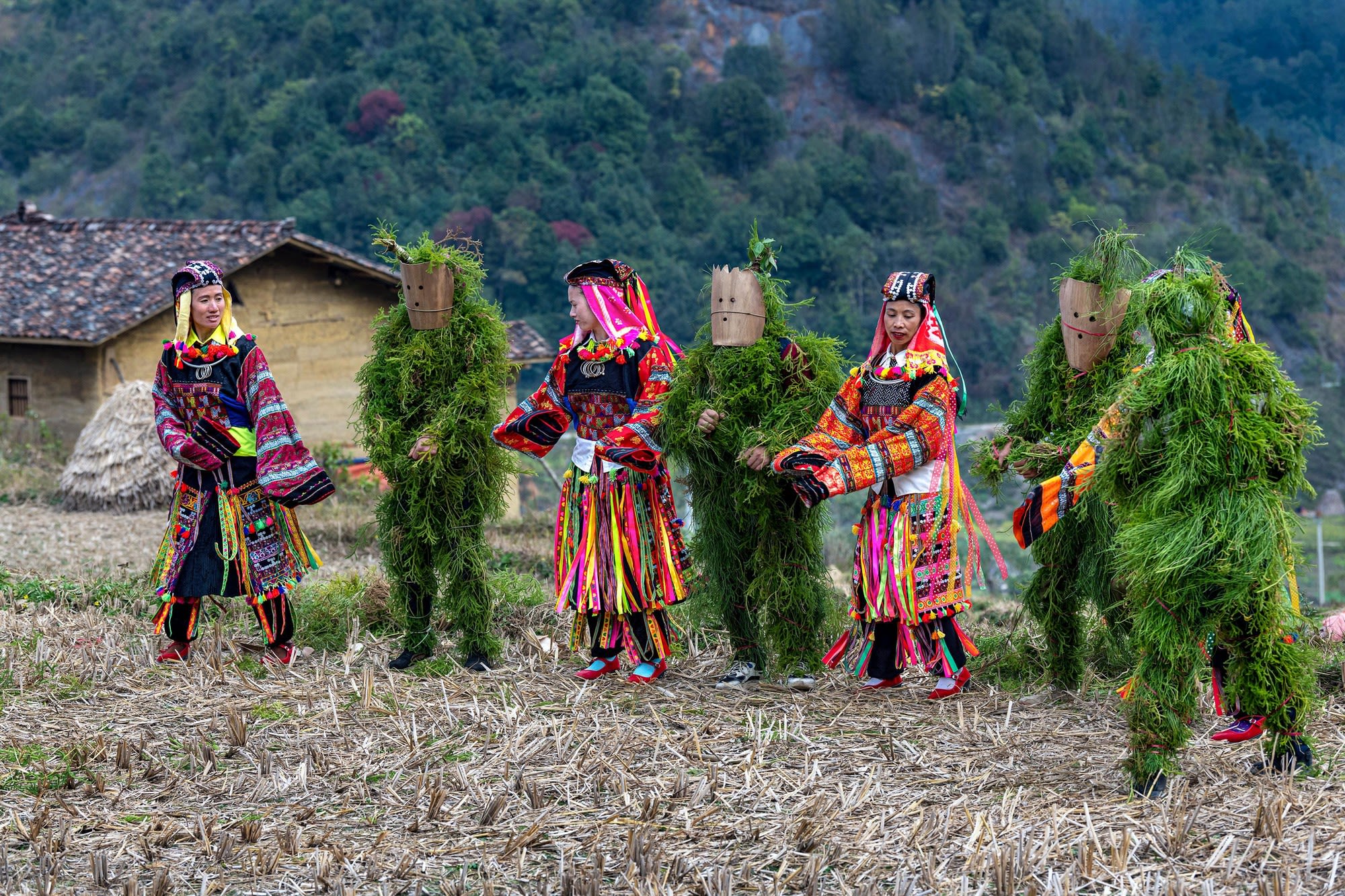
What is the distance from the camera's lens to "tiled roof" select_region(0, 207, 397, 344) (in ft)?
59.0

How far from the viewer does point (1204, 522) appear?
4953mm

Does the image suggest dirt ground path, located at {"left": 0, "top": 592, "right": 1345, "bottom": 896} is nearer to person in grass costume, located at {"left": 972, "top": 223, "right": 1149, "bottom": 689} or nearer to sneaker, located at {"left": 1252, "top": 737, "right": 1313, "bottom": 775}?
sneaker, located at {"left": 1252, "top": 737, "right": 1313, "bottom": 775}

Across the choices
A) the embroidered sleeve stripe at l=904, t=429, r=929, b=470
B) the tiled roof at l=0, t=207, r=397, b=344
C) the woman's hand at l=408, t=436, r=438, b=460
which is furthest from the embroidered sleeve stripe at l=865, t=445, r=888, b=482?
the tiled roof at l=0, t=207, r=397, b=344

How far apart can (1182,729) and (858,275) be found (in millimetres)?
43562

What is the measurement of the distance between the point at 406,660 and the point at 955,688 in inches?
106

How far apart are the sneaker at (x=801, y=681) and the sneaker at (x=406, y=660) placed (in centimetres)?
186

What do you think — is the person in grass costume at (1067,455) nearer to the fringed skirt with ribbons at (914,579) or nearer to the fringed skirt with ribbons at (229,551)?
the fringed skirt with ribbons at (914,579)

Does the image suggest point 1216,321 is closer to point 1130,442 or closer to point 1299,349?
point 1130,442

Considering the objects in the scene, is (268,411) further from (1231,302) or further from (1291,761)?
(1291,761)

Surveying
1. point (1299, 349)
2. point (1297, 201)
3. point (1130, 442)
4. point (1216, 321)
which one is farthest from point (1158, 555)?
point (1297, 201)

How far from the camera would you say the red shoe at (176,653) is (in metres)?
7.18

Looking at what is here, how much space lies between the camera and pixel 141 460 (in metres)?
13.9

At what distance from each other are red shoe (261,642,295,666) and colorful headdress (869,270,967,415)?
10.6 ft

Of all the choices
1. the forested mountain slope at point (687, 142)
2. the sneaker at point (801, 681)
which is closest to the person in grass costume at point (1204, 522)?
the sneaker at point (801, 681)
